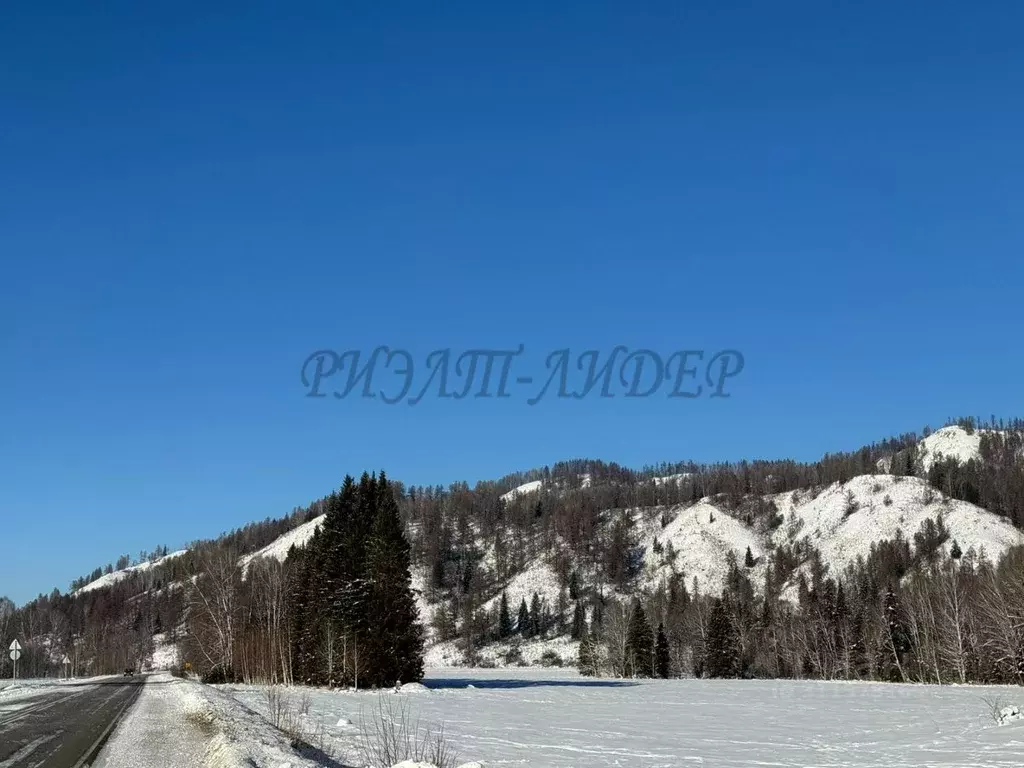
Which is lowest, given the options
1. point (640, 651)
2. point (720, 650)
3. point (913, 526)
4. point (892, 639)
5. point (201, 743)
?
point (720, 650)

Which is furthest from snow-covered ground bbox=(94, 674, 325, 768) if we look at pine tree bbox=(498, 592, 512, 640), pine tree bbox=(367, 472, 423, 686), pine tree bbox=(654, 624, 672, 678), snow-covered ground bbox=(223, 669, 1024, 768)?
pine tree bbox=(498, 592, 512, 640)

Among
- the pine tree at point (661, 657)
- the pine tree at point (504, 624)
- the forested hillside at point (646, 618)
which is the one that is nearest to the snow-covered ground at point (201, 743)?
the forested hillside at point (646, 618)

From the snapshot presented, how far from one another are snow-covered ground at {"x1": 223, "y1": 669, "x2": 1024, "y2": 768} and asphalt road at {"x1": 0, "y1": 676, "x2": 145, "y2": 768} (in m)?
5.57

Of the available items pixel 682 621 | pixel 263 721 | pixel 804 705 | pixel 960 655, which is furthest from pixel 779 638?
pixel 263 721

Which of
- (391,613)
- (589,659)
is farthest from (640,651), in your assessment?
(391,613)

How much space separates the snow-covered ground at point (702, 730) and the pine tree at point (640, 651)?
54358mm

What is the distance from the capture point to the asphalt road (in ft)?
55.6

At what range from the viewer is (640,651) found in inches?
4213

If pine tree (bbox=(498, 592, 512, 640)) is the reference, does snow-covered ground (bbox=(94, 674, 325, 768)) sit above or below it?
above

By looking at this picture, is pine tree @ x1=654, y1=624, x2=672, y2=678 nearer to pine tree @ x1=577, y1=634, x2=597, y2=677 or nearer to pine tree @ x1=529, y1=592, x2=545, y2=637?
pine tree @ x1=577, y1=634, x2=597, y2=677

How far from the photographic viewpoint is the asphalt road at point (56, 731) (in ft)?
55.6

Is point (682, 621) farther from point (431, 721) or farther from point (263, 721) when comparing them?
point (263, 721)

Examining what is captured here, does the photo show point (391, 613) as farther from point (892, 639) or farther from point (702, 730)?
point (892, 639)

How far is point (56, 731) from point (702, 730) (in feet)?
74.2
